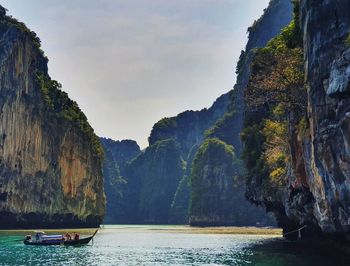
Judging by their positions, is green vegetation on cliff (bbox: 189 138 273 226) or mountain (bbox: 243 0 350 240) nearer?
mountain (bbox: 243 0 350 240)

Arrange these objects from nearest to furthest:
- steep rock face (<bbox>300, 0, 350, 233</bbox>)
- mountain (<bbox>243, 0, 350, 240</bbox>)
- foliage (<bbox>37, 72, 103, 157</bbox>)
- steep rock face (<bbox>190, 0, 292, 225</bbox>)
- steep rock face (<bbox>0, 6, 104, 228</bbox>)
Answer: steep rock face (<bbox>300, 0, 350, 233</bbox>) → mountain (<bbox>243, 0, 350, 240</bbox>) → steep rock face (<bbox>0, 6, 104, 228</bbox>) → foliage (<bbox>37, 72, 103, 157</bbox>) → steep rock face (<bbox>190, 0, 292, 225</bbox>)

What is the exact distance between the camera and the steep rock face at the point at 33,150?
9006 cm

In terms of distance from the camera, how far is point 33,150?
96000 millimetres

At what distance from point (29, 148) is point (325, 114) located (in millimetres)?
74710

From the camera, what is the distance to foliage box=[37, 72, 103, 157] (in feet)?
336

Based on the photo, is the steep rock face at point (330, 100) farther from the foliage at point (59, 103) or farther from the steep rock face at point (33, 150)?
the foliage at point (59, 103)

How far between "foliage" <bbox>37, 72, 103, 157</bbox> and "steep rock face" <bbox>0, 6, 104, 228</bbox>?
77 centimetres

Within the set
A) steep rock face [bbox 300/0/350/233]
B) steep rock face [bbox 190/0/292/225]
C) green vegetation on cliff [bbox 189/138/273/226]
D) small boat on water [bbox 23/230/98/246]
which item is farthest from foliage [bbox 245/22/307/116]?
green vegetation on cliff [bbox 189/138/273/226]

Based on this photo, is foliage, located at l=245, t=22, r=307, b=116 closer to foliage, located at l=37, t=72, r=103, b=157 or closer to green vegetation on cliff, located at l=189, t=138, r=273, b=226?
foliage, located at l=37, t=72, r=103, b=157

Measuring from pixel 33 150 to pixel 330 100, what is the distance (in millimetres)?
76426

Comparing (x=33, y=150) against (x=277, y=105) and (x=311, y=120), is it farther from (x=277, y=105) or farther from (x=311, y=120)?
(x=311, y=120)

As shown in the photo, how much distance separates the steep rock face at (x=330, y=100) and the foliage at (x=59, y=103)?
252 feet

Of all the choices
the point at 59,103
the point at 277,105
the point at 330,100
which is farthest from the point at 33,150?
the point at 330,100

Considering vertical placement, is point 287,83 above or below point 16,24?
below
